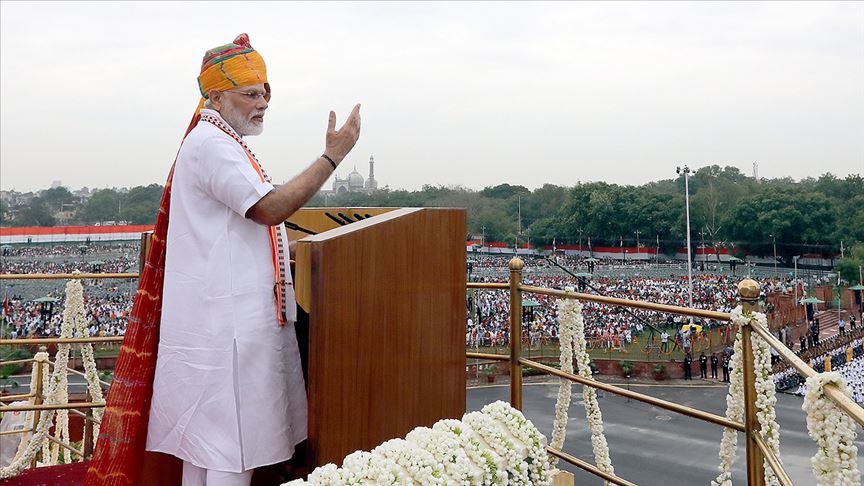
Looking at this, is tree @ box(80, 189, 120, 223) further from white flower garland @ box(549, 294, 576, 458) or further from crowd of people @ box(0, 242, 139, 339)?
white flower garland @ box(549, 294, 576, 458)

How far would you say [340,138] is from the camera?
1806 millimetres

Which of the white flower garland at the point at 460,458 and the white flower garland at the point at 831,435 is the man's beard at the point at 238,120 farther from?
the white flower garland at the point at 831,435

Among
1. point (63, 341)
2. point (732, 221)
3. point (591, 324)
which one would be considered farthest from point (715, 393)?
point (732, 221)

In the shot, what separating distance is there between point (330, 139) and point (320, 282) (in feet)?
1.40

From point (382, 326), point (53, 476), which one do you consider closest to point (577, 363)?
point (382, 326)

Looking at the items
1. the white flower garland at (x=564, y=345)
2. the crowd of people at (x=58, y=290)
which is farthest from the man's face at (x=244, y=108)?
the crowd of people at (x=58, y=290)

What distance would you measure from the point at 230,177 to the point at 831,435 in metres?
1.51

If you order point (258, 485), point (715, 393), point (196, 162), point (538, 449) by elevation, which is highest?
point (196, 162)

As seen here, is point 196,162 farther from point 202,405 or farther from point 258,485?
point 258,485

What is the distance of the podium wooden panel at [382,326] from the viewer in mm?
1639

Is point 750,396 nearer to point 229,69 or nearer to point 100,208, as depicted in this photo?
point 229,69

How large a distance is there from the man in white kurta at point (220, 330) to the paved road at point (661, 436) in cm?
1545

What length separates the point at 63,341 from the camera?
302 centimetres

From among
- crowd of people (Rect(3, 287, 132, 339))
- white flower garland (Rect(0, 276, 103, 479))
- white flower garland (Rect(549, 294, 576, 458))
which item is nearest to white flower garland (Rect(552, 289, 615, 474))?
white flower garland (Rect(549, 294, 576, 458))
